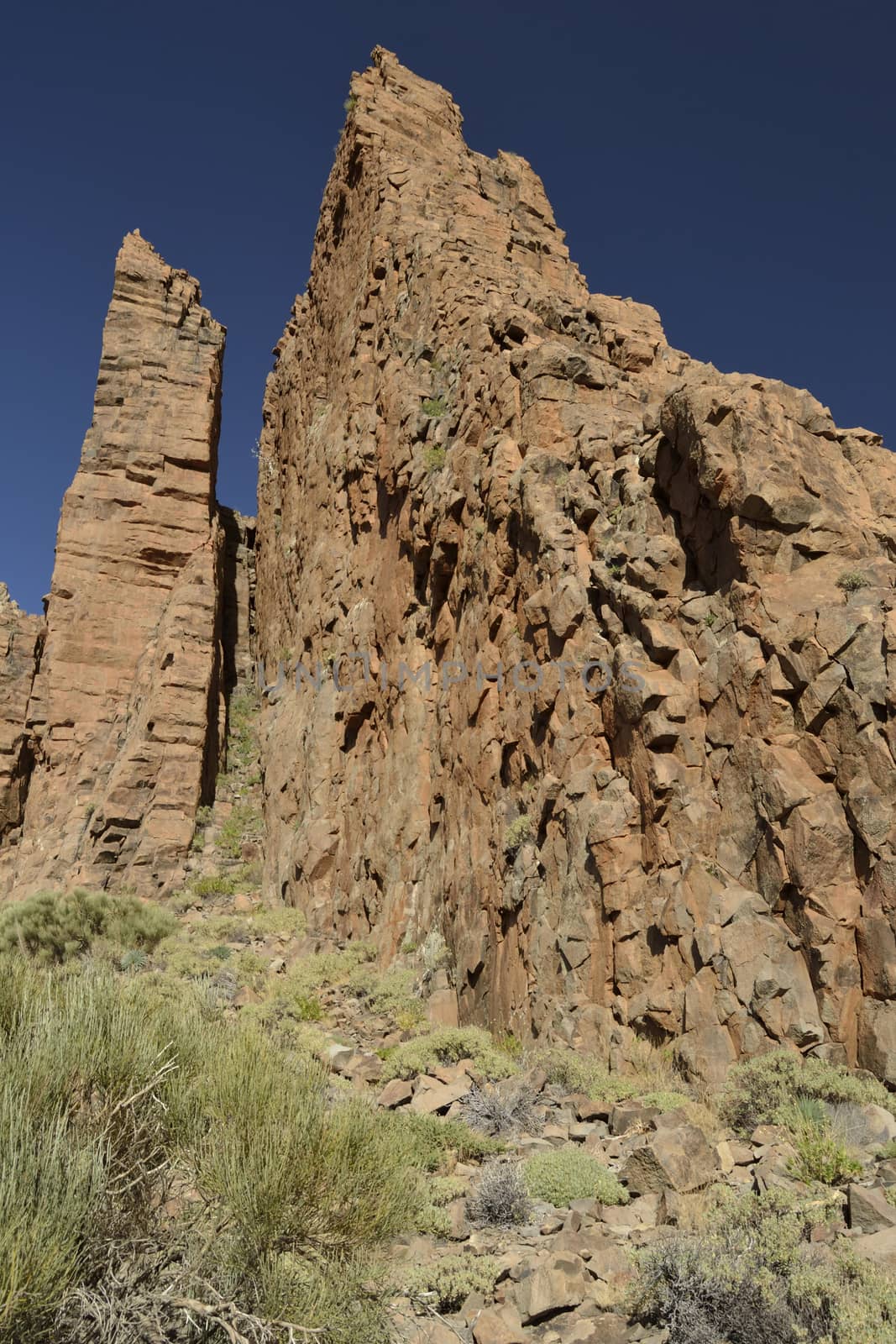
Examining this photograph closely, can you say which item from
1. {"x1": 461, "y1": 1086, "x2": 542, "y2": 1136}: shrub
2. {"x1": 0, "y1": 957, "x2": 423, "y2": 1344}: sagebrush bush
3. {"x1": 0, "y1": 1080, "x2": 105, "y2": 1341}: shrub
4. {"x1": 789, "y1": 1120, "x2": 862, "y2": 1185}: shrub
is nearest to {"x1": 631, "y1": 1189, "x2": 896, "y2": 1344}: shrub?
{"x1": 789, "y1": 1120, "x2": 862, "y2": 1185}: shrub

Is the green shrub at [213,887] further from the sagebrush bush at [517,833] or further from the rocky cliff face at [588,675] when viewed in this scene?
the sagebrush bush at [517,833]

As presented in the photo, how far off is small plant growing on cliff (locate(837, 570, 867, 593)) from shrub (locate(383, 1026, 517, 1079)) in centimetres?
733

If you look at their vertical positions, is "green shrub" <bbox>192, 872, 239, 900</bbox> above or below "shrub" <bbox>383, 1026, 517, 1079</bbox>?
above

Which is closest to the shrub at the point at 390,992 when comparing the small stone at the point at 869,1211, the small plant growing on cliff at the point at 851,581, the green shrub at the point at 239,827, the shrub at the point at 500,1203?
the shrub at the point at 500,1203

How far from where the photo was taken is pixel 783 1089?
7.38 meters

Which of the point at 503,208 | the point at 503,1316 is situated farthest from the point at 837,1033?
the point at 503,208

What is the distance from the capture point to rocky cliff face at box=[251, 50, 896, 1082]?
8.59m

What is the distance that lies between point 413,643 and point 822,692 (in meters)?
10.5

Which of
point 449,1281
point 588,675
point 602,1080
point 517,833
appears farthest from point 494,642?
point 449,1281

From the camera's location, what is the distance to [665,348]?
18.5 m

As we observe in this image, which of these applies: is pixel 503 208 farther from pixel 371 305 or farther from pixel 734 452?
pixel 734 452

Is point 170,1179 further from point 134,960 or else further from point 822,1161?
point 134,960

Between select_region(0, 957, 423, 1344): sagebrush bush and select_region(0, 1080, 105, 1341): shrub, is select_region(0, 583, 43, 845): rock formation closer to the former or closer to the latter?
select_region(0, 957, 423, 1344): sagebrush bush

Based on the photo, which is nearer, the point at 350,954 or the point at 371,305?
the point at 350,954
